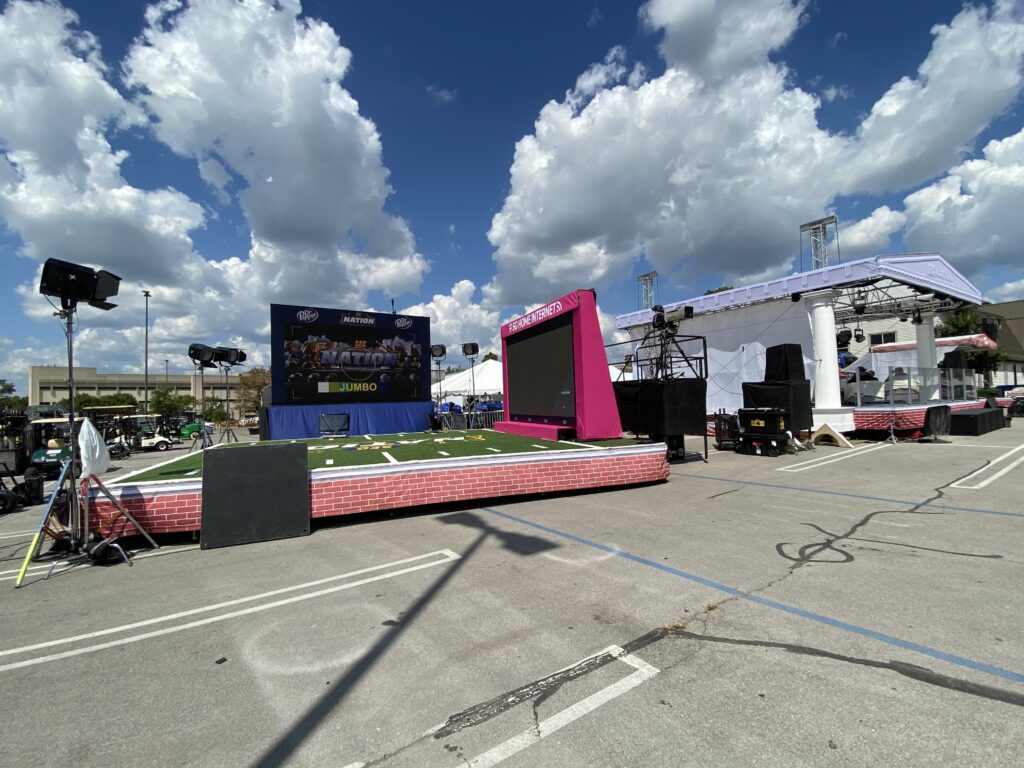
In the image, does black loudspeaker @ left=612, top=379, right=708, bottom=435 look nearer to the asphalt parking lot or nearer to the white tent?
the asphalt parking lot

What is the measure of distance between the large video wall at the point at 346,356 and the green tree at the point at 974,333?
130ft

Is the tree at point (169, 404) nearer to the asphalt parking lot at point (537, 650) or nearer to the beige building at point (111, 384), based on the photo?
the beige building at point (111, 384)

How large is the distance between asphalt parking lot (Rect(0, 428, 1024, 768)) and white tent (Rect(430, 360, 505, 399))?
69.0ft

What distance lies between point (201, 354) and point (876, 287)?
23.1 meters

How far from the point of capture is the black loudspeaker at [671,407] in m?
11.7

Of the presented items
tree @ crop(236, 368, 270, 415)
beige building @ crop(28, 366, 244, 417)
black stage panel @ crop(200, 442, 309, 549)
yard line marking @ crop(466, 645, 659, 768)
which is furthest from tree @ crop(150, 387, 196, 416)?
yard line marking @ crop(466, 645, 659, 768)

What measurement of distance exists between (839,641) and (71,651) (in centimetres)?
549

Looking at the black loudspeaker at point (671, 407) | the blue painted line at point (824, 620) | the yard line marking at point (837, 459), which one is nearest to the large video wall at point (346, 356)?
the black loudspeaker at point (671, 407)

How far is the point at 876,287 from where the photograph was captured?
1762 cm

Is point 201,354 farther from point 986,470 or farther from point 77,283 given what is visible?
point 986,470

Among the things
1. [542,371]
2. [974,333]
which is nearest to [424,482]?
[542,371]

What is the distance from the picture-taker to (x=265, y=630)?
3668 millimetres

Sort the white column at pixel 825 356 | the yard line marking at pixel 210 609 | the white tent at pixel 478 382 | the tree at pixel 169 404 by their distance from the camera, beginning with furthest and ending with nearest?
the tree at pixel 169 404
the white tent at pixel 478 382
the white column at pixel 825 356
the yard line marking at pixel 210 609

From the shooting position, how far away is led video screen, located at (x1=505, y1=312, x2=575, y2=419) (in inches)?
462
